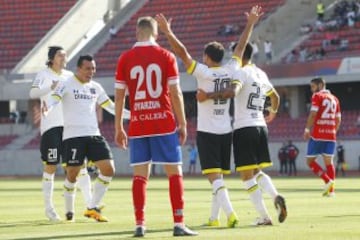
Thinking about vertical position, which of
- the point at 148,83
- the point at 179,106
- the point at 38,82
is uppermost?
the point at 38,82

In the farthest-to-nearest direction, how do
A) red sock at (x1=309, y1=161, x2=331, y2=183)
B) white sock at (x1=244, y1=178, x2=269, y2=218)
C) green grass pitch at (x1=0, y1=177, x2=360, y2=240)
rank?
1. red sock at (x1=309, y1=161, x2=331, y2=183)
2. white sock at (x1=244, y1=178, x2=269, y2=218)
3. green grass pitch at (x1=0, y1=177, x2=360, y2=240)

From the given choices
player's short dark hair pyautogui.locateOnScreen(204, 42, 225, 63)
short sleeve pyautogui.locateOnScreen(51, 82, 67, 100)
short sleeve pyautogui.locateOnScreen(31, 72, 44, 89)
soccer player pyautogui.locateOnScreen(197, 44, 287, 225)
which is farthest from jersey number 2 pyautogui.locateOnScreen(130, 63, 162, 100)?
short sleeve pyautogui.locateOnScreen(31, 72, 44, 89)

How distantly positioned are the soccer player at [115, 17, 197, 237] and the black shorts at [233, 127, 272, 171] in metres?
1.91

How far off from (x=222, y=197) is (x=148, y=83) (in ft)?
6.98

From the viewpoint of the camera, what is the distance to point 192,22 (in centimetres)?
5753

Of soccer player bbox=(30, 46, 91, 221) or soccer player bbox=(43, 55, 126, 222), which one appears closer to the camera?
soccer player bbox=(43, 55, 126, 222)

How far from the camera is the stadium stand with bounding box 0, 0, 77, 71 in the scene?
6109cm

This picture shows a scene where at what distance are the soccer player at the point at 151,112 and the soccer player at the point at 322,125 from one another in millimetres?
10972

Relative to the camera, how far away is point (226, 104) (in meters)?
14.5

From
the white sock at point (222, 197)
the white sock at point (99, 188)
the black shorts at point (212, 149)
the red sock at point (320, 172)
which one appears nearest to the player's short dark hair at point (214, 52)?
the black shorts at point (212, 149)

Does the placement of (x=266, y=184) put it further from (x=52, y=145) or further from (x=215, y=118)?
(x=52, y=145)

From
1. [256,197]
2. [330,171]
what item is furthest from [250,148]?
[330,171]

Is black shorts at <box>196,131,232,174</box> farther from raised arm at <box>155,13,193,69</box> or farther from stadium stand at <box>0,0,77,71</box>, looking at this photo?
stadium stand at <box>0,0,77,71</box>

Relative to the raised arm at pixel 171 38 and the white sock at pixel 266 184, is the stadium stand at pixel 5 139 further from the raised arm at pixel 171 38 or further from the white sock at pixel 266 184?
the raised arm at pixel 171 38
